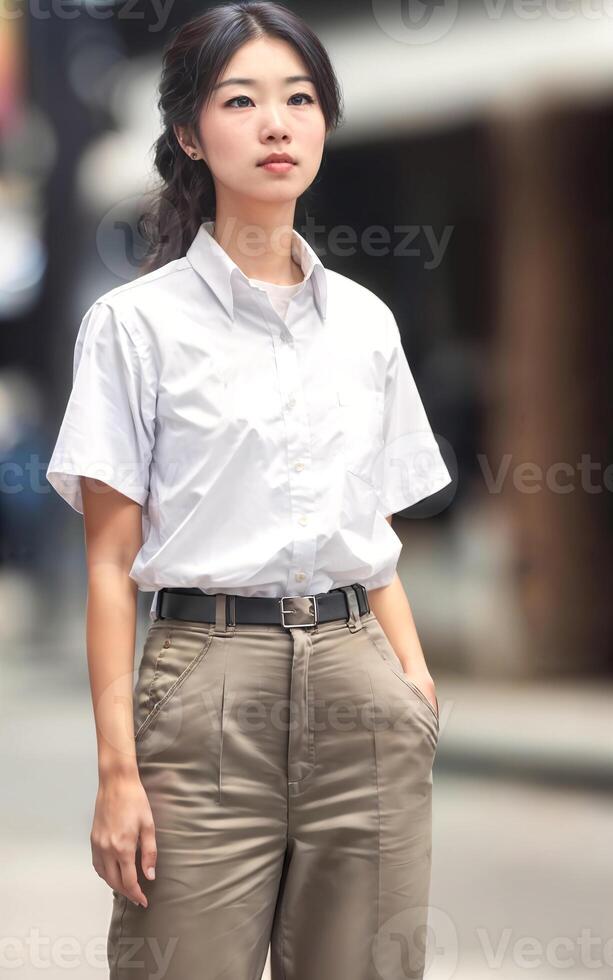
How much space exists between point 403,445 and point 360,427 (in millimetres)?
164

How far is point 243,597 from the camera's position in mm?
1257

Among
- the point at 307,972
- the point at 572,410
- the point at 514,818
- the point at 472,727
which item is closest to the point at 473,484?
the point at 572,410

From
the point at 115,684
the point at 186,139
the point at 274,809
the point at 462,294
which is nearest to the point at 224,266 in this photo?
the point at 186,139

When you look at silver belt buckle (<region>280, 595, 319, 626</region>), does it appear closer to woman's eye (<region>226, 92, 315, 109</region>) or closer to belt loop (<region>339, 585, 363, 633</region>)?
belt loop (<region>339, 585, 363, 633</region>)

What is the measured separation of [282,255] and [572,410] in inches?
86.8

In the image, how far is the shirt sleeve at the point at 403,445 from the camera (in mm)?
1482

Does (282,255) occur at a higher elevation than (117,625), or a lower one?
higher

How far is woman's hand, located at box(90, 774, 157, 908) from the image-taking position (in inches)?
47.1

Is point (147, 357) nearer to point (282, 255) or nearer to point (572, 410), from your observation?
point (282, 255)

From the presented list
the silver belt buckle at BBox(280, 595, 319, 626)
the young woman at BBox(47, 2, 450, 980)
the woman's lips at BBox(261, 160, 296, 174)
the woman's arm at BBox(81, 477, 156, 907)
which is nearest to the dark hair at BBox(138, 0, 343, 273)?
the young woman at BBox(47, 2, 450, 980)

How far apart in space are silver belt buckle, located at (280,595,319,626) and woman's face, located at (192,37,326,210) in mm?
454

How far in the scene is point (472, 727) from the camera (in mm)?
3545

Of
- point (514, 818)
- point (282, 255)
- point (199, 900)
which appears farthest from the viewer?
point (514, 818)

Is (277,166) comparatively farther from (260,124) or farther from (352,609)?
(352,609)
